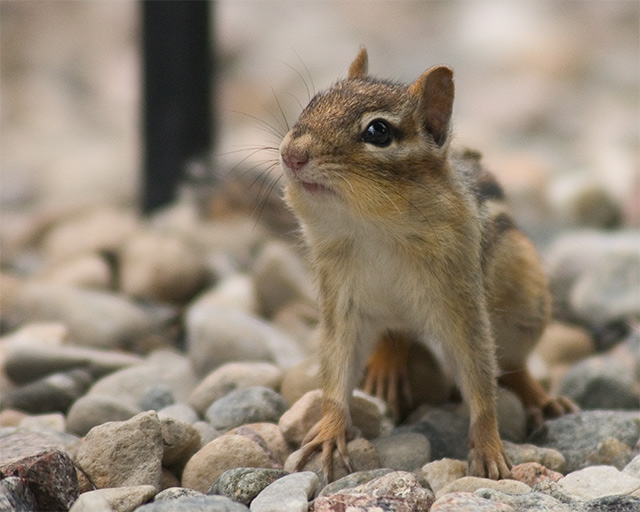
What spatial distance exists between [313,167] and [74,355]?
1.65 m

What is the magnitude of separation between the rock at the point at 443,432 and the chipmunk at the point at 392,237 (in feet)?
0.47

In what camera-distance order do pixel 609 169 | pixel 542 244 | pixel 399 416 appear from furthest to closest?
pixel 609 169 → pixel 542 244 → pixel 399 416

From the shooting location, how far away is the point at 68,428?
10.3 feet

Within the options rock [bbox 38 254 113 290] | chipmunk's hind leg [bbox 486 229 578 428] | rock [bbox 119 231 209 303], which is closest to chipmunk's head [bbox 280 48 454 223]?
chipmunk's hind leg [bbox 486 229 578 428]

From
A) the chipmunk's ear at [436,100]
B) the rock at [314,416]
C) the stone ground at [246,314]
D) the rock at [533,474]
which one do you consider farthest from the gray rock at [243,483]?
the chipmunk's ear at [436,100]

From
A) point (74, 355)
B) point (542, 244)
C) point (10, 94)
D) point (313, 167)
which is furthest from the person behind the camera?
point (10, 94)

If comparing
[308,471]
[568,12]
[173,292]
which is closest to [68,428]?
[308,471]

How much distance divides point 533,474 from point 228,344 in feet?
5.10

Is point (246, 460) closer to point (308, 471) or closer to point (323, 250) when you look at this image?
point (308, 471)

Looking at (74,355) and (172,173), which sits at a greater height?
(172,173)

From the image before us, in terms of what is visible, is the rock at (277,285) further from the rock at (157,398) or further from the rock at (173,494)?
the rock at (173,494)

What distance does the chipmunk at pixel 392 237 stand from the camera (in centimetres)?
265

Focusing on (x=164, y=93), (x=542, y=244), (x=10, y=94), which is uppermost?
(x=10, y=94)

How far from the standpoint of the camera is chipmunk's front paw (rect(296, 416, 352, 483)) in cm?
278
